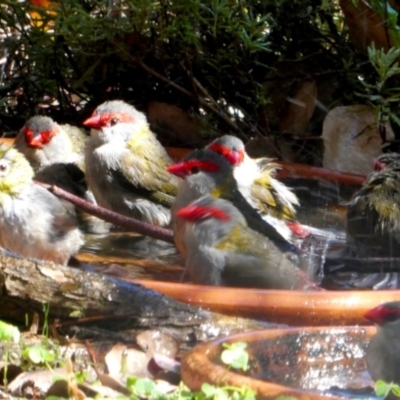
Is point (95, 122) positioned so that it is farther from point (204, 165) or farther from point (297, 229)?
point (297, 229)

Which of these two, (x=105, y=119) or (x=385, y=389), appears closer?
(x=385, y=389)

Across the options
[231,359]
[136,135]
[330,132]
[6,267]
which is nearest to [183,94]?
[136,135]

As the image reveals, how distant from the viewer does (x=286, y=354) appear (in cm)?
378

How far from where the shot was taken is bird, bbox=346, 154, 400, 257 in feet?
18.6

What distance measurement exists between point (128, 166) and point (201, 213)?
88.3 inches

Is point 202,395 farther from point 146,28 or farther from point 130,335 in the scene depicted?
point 146,28

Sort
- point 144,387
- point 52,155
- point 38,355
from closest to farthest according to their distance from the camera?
point 144,387 < point 38,355 < point 52,155

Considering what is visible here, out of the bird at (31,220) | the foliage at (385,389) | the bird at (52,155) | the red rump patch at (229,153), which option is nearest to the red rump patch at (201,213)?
the bird at (31,220)

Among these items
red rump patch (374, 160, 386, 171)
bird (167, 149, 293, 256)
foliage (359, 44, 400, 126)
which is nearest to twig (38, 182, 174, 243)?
bird (167, 149, 293, 256)

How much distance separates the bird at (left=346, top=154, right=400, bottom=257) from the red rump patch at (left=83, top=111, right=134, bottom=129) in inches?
87.7

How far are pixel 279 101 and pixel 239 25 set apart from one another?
0.83 meters

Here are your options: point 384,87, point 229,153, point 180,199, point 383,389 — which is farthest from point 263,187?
point 383,389

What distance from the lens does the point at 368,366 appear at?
12.4ft

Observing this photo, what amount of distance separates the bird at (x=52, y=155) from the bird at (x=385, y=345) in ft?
12.9
